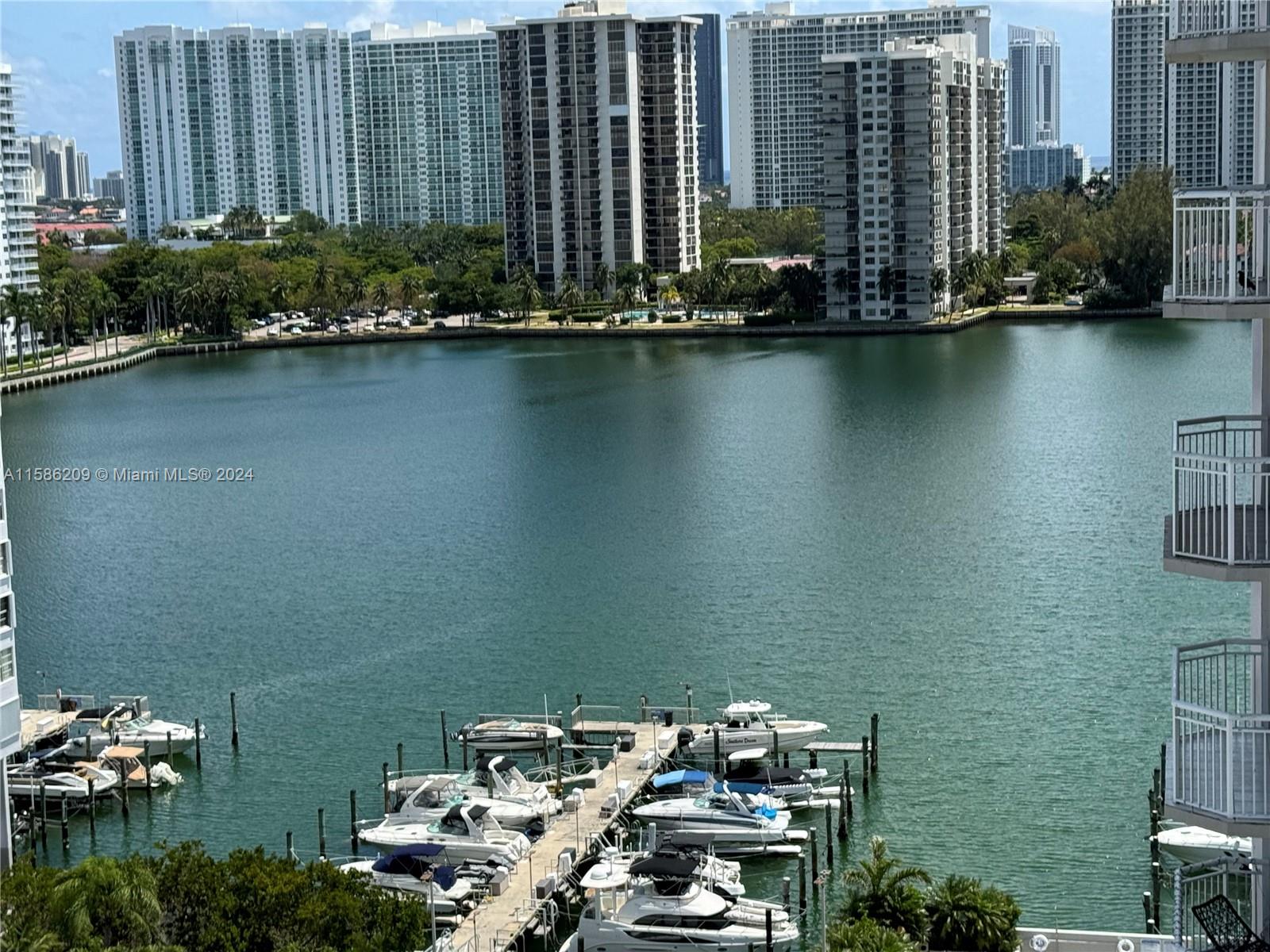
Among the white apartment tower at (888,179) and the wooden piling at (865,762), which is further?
the white apartment tower at (888,179)

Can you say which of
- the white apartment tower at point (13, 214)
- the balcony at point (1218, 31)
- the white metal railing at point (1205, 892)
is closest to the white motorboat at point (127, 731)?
the white metal railing at point (1205, 892)

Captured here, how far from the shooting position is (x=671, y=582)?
103 ft

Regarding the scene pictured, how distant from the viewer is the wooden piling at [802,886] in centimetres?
1712

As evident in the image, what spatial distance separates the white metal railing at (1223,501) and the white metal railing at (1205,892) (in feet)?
3.91

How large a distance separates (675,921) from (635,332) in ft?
208

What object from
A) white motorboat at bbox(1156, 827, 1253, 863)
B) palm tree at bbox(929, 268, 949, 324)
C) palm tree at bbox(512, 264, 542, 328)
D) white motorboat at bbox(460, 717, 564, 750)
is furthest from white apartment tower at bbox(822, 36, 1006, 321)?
white motorboat at bbox(1156, 827, 1253, 863)

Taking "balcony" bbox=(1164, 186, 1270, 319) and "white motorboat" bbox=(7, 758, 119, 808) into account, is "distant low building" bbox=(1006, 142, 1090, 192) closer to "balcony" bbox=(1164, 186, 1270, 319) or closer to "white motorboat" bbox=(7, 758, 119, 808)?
"white motorboat" bbox=(7, 758, 119, 808)

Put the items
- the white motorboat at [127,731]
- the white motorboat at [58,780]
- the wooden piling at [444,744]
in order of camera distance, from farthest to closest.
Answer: the white motorboat at [127,731] → the wooden piling at [444,744] → the white motorboat at [58,780]

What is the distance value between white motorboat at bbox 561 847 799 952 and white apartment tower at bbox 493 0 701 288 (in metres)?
73.0

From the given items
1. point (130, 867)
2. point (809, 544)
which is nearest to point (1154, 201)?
point (809, 544)

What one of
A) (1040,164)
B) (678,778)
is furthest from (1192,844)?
(1040,164)

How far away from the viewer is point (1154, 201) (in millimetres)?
79750

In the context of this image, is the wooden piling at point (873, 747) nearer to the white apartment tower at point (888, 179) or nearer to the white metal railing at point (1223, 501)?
the white metal railing at point (1223, 501)

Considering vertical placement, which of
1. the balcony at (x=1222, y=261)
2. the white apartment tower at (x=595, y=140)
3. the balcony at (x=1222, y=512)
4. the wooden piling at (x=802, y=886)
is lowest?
the wooden piling at (x=802, y=886)
